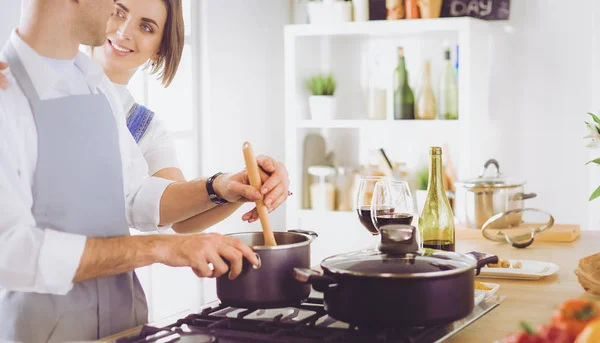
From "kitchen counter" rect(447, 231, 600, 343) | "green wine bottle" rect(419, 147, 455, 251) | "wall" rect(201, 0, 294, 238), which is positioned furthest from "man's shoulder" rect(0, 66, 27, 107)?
"wall" rect(201, 0, 294, 238)

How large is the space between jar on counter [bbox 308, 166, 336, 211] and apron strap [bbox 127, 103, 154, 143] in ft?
7.23

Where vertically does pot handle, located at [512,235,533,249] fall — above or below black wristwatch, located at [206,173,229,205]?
below

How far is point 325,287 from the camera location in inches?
55.4

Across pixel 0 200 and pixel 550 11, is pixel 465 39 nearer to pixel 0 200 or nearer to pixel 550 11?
pixel 550 11

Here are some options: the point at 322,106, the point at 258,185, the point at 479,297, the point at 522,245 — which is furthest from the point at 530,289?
the point at 322,106

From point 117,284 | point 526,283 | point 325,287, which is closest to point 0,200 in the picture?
point 117,284

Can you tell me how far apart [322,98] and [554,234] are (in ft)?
7.11

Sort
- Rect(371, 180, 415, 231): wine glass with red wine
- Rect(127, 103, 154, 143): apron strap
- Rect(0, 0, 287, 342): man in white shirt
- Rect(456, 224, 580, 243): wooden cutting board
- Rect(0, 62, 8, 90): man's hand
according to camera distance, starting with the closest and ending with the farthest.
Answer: Rect(0, 0, 287, 342): man in white shirt, Rect(0, 62, 8, 90): man's hand, Rect(371, 180, 415, 231): wine glass with red wine, Rect(127, 103, 154, 143): apron strap, Rect(456, 224, 580, 243): wooden cutting board

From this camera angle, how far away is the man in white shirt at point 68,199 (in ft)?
4.70

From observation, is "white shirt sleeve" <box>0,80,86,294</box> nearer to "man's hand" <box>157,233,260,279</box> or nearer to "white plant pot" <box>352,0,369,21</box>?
"man's hand" <box>157,233,260,279</box>

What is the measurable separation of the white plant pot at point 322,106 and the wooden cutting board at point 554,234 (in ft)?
6.35

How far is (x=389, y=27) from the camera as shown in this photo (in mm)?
4391

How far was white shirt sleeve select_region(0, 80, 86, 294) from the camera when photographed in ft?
4.61

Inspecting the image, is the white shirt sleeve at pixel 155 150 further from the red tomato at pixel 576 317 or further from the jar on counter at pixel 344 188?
the jar on counter at pixel 344 188
